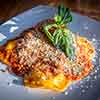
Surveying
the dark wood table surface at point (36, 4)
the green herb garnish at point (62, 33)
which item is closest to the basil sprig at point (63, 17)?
the green herb garnish at point (62, 33)

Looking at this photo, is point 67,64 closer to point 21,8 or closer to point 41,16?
point 41,16

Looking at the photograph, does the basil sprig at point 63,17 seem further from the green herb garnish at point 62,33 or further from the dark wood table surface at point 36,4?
the dark wood table surface at point 36,4

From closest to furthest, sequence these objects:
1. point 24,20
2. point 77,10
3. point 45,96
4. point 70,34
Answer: point 45,96 < point 70,34 < point 24,20 < point 77,10

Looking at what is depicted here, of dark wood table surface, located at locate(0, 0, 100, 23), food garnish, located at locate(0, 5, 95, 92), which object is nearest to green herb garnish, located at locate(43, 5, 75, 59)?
food garnish, located at locate(0, 5, 95, 92)

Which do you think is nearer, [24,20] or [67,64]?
[67,64]

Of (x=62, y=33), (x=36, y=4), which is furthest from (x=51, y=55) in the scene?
(x=36, y=4)

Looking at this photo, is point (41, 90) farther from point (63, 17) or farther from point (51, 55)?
point (63, 17)

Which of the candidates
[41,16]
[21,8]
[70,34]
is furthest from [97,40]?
[21,8]
